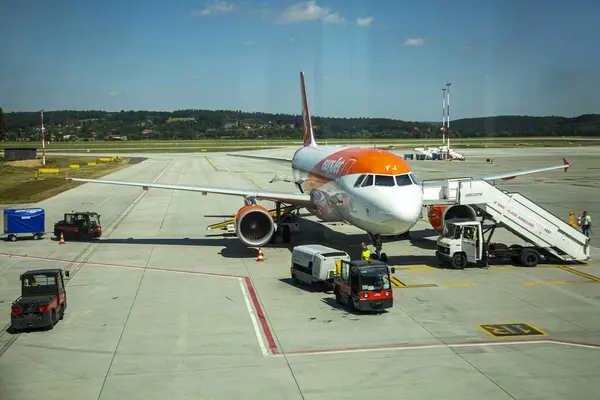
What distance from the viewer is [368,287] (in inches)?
788

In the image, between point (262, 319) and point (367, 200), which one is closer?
point (262, 319)

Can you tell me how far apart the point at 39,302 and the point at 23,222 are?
17831mm

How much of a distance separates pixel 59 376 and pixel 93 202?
39.9m

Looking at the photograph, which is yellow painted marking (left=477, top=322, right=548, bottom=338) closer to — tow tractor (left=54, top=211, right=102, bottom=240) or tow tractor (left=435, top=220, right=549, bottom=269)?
tow tractor (left=435, top=220, right=549, bottom=269)

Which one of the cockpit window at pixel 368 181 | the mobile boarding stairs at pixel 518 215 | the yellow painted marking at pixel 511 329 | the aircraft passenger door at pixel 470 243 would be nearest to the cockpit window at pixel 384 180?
the cockpit window at pixel 368 181

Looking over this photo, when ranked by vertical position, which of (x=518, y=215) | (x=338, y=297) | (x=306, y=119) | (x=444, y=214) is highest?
(x=306, y=119)

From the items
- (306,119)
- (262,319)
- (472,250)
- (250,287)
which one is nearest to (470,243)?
(472,250)

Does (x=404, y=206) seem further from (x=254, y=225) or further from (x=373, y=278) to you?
(x=254, y=225)

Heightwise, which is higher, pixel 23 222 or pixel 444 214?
pixel 444 214

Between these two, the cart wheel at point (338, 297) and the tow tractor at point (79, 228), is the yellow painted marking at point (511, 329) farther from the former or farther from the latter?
the tow tractor at point (79, 228)

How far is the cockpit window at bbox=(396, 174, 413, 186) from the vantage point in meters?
25.6

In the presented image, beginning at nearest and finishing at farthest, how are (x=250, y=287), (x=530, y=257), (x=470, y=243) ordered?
(x=250, y=287), (x=470, y=243), (x=530, y=257)

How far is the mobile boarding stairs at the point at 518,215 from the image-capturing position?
2766cm

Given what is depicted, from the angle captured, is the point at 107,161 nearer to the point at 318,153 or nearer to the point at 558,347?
the point at 318,153
